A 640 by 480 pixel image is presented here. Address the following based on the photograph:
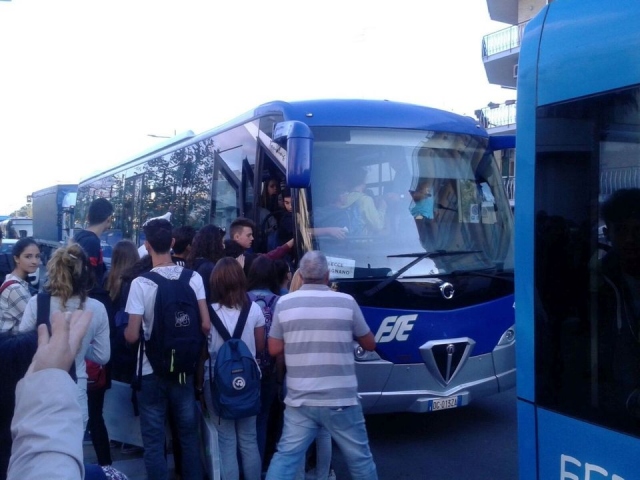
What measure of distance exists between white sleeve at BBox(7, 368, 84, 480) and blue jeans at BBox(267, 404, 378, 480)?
265 centimetres

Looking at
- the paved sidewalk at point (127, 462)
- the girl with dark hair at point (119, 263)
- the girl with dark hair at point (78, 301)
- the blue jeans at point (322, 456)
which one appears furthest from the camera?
the girl with dark hair at point (119, 263)

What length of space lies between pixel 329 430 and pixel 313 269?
104cm

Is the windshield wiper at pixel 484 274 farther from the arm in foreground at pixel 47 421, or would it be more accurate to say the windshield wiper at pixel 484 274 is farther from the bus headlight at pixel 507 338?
the arm in foreground at pixel 47 421

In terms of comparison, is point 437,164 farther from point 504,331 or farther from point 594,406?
point 594,406

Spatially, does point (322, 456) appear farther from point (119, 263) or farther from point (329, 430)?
point (119, 263)

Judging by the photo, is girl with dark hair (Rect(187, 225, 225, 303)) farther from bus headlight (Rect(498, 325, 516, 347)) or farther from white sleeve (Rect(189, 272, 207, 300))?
bus headlight (Rect(498, 325, 516, 347))

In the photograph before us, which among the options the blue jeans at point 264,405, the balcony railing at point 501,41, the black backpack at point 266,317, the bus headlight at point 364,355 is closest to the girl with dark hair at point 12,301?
the black backpack at point 266,317

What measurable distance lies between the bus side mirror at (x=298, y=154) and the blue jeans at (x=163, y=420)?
189 centimetres

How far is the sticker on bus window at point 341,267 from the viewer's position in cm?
643

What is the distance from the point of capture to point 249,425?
5164mm

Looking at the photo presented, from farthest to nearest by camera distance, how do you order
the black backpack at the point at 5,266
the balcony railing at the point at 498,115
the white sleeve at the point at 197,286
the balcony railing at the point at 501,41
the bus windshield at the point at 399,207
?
the balcony railing at the point at 501,41
the balcony railing at the point at 498,115
the black backpack at the point at 5,266
the bus windshield at the point at 399,207
the white sleeve at the point at 197,286

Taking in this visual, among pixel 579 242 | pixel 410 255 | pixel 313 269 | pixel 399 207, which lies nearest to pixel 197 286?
pixel 313 269

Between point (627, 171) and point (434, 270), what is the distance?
3666 millimetres

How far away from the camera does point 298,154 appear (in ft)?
20.1
